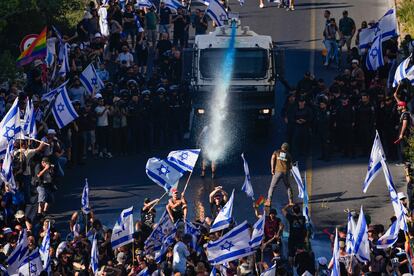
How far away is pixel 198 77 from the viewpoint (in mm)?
42438

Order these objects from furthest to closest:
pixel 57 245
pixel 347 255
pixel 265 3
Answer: pixel 265 3 → pixel 57 245 → pixel 347 255

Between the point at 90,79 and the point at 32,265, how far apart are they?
11884 mm

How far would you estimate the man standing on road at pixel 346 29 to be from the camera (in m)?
48.9

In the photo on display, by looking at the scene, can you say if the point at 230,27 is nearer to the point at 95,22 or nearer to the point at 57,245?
the point at 95,22

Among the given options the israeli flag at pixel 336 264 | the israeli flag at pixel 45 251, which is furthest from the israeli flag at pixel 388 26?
the israeli flag at pixel 336 264

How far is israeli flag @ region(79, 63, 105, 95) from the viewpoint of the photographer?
41781 millimetres

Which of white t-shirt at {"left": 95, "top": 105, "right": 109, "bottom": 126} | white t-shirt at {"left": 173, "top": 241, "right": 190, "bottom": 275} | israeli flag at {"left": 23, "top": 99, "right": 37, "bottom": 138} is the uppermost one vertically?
israeli flag at {"left": 23, "top": 99, "right": 37, "bottom": 138}

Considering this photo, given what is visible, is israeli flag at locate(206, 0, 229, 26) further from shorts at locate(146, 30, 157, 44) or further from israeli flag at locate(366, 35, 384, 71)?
israeli flag at locate(366, 35, 384, 71)

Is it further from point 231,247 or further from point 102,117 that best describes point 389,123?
point 231,247

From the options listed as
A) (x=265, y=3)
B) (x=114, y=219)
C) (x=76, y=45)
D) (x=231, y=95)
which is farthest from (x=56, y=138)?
(x=265, y=3)

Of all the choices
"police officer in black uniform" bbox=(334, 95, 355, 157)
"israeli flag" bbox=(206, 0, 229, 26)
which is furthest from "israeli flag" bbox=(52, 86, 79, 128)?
"israeli flag" bbox=(206, 0, 229, 26)

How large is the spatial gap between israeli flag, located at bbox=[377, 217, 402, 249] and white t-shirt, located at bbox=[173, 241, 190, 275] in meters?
3.63

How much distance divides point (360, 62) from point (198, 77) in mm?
5273

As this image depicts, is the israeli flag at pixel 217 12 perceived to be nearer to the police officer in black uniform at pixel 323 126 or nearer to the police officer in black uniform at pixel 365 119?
the police officer in black uniform at pixel 323 126
